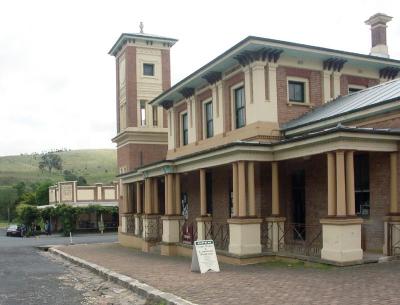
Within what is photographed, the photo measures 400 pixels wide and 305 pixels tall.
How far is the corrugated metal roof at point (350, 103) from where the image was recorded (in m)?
15.7

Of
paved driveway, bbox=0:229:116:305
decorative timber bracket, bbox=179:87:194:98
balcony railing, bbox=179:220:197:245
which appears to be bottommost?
paved driveway, bbox=0:229:116:305

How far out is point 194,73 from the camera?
21.9 m

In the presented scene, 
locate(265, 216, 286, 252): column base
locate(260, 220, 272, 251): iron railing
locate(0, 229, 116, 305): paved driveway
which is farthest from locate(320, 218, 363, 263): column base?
locate(0, 229, 116, 305): paved driveway

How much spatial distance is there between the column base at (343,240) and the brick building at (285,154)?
27 mm

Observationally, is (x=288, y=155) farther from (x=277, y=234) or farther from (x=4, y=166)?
(x=4, y=166)

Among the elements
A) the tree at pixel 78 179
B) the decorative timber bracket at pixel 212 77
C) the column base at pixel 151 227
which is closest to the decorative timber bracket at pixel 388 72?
the decorative timber bracket at pixel 212 77

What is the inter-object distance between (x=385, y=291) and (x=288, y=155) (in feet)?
22.3

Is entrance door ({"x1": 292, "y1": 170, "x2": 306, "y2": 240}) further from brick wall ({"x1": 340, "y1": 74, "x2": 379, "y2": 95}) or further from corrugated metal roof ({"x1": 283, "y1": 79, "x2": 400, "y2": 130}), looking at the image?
brick wall ({"x1": 340, "y1": 74, "x2": 379, "y2": 95})

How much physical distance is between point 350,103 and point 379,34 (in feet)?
27.9

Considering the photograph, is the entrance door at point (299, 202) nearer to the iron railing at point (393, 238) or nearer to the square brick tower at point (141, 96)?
the iron railing at point (393, 238)

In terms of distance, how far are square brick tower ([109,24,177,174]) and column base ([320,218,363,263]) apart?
1981 cm

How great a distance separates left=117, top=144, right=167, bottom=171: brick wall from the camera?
32.1 metres

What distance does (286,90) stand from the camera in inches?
753

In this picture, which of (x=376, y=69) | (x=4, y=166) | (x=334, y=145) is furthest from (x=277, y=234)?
(x=4, y=166)
